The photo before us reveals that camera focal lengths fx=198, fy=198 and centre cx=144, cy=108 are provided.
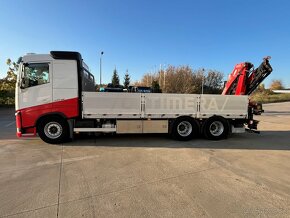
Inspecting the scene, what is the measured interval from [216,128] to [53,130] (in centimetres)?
628

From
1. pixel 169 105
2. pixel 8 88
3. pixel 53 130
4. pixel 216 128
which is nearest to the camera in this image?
pixel 53 130

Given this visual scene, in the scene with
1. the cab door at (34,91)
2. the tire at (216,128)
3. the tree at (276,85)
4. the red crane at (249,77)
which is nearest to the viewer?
the cab door at (34,91)

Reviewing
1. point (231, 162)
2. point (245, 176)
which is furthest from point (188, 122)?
point (245, 176)

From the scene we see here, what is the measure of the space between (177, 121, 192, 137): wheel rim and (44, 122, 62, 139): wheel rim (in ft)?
14.6

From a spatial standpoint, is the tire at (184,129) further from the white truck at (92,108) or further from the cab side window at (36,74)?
the cab side window at (36,74)

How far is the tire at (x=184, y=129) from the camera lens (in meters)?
7.70

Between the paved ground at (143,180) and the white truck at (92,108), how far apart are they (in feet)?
2.56

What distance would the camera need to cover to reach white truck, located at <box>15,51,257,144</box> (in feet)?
22.5

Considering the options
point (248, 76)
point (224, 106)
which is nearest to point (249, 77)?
point (248, 76)

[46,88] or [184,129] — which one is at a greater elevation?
[46,88]

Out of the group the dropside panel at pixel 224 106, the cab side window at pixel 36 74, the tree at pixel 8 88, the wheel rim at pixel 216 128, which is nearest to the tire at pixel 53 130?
the cab side window at pixel 36 74

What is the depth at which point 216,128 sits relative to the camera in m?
8.09

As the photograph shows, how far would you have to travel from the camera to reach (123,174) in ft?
14.5

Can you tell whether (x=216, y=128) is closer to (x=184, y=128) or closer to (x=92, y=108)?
(x=184, y=128)
